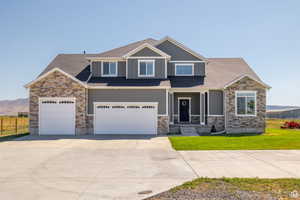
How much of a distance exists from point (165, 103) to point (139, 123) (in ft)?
8.11

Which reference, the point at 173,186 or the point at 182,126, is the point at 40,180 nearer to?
the point at 173,186

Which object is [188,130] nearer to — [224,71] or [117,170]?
[224,71]

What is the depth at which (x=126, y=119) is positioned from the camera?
2016cm

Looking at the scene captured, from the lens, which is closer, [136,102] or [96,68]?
[136,102]

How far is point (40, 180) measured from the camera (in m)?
7.25

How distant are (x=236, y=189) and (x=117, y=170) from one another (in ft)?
12.3

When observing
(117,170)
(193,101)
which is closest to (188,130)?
(193,101)

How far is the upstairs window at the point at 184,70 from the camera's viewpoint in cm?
2350

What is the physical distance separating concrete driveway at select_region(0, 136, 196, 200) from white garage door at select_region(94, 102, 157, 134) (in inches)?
323

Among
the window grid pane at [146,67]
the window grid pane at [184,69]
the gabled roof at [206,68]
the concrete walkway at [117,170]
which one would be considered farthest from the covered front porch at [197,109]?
the concrete walkway at [117,170]

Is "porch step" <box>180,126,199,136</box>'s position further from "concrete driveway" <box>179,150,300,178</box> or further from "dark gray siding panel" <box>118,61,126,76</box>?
"concrete driveway" <box>179,150,300,178</box>

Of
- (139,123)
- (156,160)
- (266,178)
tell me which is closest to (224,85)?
(139,123)

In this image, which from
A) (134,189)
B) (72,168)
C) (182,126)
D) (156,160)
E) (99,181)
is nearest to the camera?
(134,189)

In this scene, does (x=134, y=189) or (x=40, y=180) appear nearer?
(x=134, y=189)
